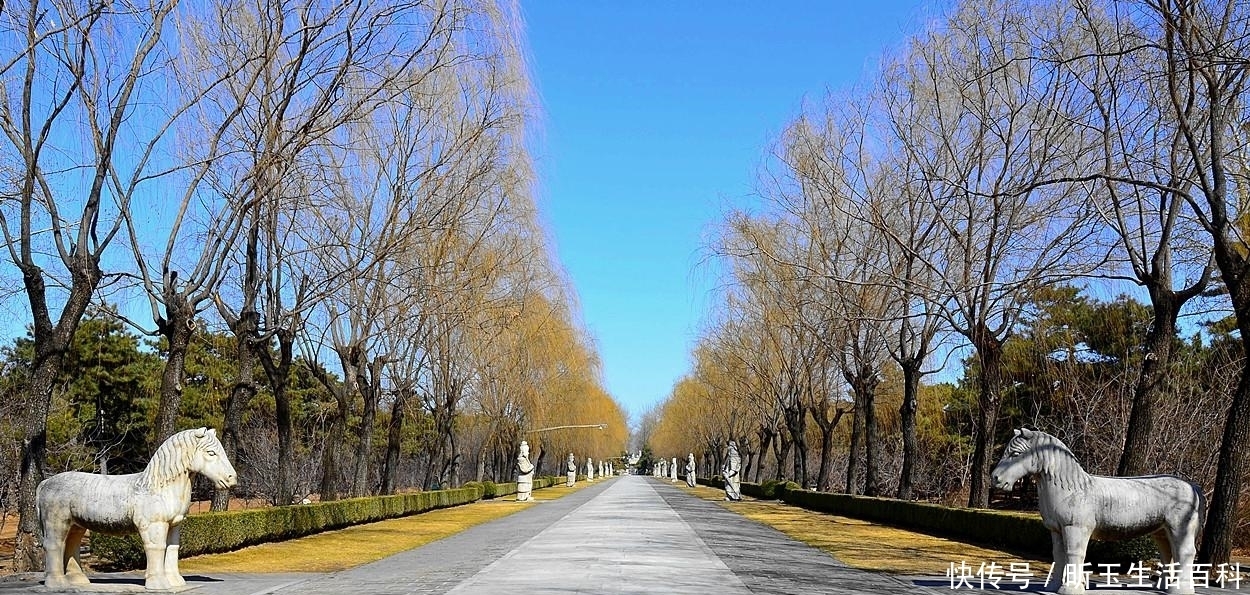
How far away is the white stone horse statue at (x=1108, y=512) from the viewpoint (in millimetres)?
10383

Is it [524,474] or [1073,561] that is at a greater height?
[1073,561]

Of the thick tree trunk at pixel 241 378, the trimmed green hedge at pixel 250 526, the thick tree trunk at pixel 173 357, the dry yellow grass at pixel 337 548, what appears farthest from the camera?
the thick tree trunk at pixel 241 378

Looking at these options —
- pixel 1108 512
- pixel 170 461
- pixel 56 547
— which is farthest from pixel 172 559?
pixel 1108 512

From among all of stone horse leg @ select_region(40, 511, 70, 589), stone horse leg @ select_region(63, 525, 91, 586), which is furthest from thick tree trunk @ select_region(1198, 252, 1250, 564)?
stone horse leg @ select_region(40, 511, 70, 589)

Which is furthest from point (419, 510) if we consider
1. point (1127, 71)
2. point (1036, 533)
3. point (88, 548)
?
point (1127, 71)

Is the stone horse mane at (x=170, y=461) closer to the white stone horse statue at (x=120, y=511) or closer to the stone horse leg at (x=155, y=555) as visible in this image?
the white stone horse statue at (x=120, y=511)

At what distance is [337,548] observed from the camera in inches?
709

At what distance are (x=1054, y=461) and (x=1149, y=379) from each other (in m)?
4.85

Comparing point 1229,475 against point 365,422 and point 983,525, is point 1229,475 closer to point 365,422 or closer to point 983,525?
point 983,525

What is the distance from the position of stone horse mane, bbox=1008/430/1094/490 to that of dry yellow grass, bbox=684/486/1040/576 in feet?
10.6

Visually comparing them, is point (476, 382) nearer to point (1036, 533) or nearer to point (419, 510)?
point (419, 510)

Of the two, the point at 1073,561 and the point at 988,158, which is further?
the point at 988,158

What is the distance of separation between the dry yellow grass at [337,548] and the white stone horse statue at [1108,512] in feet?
29.6

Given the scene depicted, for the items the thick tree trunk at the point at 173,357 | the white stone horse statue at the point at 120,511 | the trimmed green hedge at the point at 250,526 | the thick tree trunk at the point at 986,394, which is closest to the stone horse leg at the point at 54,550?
the white stone horse statue at the point at 120,511
